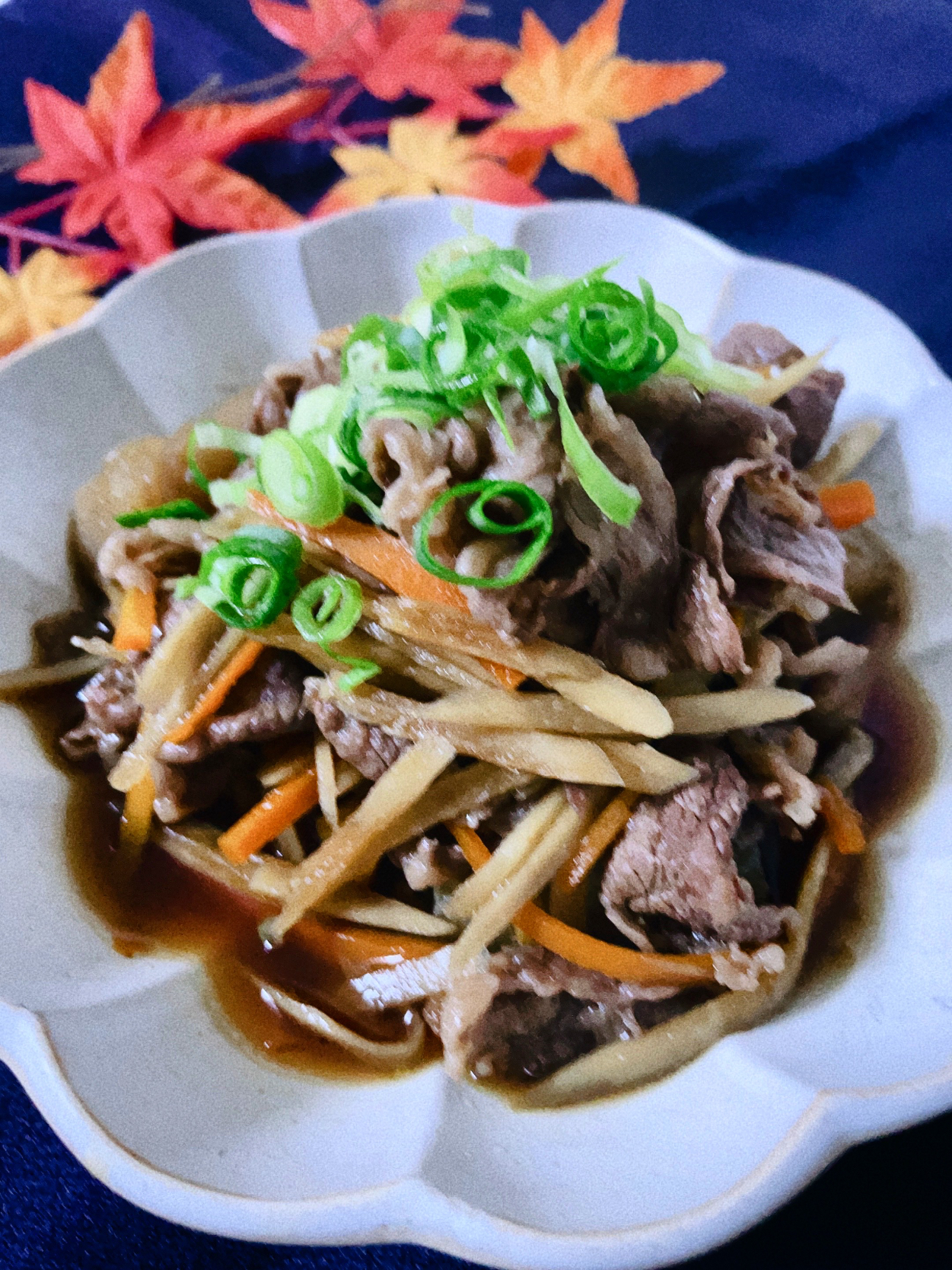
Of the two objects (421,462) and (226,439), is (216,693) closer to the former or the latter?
(226,439)

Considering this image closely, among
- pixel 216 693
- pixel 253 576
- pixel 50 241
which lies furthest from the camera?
pixel 50 241

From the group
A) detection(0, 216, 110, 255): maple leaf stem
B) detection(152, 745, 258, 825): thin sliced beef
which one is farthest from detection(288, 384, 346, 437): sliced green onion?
detection(0, 216, 110, 255): maple leaf stem

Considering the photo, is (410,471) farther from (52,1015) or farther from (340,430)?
(52,1015)

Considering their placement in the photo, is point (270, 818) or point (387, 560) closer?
point (387, 560)

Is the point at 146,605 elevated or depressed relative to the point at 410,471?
depressed

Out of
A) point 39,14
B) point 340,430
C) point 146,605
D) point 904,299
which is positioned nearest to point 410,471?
point 340,430

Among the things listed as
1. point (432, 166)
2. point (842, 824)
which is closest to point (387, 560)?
point (842, 824)
